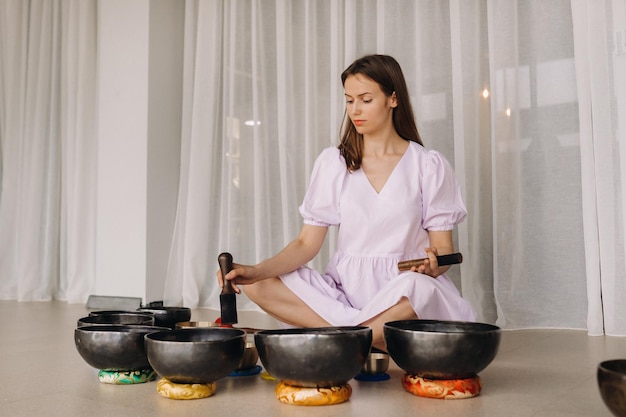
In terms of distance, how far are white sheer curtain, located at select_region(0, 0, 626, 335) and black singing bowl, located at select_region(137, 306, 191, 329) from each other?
1.22 meters

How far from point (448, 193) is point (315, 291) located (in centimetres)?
50

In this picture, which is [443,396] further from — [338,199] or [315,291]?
[338,199]

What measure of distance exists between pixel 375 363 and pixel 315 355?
0.35m

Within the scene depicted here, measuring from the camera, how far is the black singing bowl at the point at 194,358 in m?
1.30

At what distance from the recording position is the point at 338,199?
200cm

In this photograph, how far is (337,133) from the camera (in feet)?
9.93

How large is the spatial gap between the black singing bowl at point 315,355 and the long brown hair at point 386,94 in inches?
32.3

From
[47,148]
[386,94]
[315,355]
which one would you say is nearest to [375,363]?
[315,355]

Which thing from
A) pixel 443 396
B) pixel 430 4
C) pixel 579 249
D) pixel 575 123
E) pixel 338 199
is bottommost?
pixel 443 396

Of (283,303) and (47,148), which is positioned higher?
(47,148)

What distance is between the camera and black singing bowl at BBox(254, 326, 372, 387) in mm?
1241

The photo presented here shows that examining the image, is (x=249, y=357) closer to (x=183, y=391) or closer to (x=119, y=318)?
(x=183, y=391)

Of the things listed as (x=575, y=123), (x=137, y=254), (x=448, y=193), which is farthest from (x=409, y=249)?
(x=137, y=254)

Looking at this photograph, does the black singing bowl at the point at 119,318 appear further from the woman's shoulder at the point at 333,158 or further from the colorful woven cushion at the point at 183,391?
the woman's shoulder at the point at 333,158
